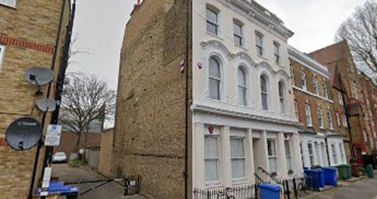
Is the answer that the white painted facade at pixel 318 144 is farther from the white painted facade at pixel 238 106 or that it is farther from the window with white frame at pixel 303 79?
the white painted facade at pixel 238 106

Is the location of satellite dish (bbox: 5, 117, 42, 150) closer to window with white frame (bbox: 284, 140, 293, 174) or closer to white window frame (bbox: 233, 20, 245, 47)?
white window frame (bbox: 233, 20, 245, 47)

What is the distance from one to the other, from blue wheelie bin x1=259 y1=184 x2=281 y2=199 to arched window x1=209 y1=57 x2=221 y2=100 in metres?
4.51

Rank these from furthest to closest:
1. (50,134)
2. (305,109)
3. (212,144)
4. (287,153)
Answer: (305,109) < (287,153) < (212,144) < (50,134)

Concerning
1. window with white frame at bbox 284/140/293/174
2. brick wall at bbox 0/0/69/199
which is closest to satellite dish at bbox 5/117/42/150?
brick wall at bbox 0/0/69/199

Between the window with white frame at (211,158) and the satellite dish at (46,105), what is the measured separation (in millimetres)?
→ 5987

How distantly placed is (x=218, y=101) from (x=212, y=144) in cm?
205

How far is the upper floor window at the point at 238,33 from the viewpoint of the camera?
12250 millimetres

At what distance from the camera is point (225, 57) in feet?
35.6

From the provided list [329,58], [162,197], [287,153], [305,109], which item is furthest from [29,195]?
[329,58]

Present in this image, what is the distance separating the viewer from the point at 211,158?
9.23 meters

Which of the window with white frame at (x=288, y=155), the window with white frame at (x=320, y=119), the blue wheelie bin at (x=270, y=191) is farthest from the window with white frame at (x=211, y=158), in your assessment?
the window with white frame at (x=320, y=119)

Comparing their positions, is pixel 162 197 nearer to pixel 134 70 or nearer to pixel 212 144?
pixel 212 144

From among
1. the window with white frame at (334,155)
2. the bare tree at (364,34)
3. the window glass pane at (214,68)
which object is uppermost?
the bare tree at (364,34)

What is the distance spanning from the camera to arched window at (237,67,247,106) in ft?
37.6
